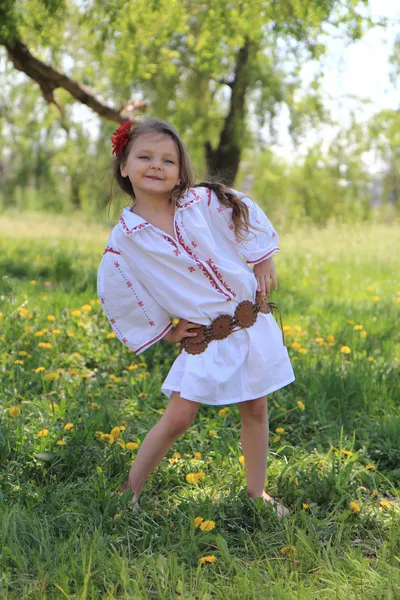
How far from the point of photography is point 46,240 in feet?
35.7

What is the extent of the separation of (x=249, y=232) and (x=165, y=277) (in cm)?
42

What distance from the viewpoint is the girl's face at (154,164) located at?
2646 mm

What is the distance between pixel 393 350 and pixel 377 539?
2.32 m

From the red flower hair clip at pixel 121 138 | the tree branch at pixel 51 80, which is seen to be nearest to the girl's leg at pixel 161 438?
the red flower hair clip at pixel 121 138

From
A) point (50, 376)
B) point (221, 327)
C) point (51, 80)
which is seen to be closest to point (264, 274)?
point (221, 327)

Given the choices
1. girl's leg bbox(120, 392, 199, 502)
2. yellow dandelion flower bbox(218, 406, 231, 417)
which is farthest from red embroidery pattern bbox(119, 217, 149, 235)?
yellow dandelion flower bbox(218, 406, 231, 417)

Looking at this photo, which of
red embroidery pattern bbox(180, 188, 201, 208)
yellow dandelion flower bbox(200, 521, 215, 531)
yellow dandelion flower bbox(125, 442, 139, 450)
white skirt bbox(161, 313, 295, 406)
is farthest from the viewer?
yellow dandelion flower bbox(125, 442, 139, 450)

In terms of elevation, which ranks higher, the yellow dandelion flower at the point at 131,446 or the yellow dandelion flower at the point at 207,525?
the yellow dandelion flower at the point at 131,446

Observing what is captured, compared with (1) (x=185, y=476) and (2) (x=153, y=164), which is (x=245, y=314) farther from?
(1) (x=185, y=476)

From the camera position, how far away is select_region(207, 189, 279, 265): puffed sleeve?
2.74m

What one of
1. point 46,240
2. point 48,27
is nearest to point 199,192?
point 48,27

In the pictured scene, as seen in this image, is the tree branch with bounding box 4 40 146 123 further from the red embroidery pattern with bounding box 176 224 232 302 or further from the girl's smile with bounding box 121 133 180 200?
the red embroidery pattern with bounding box 176 224 232 302

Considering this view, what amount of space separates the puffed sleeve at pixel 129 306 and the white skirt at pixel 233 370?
17 centimetres

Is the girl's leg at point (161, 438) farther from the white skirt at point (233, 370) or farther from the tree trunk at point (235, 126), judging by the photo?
the tree trunk at point (235, 126)
